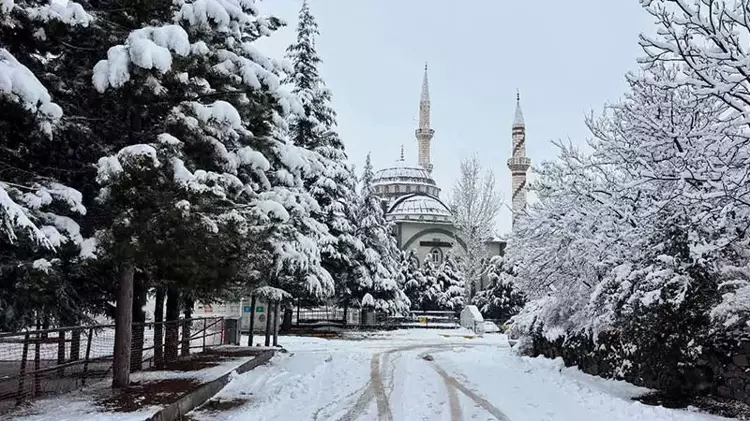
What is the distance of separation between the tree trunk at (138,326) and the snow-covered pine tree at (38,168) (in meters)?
1.96

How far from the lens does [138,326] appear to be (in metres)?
12.3

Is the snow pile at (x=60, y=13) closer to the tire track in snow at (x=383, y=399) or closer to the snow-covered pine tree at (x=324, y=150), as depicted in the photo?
the tire track in snow at (x=383, y=399)

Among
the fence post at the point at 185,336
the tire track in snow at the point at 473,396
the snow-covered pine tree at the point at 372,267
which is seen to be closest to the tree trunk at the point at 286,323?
the snow-covered pine tree at the point at 372,267

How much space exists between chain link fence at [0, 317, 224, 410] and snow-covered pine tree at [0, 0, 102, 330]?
0.54 meters

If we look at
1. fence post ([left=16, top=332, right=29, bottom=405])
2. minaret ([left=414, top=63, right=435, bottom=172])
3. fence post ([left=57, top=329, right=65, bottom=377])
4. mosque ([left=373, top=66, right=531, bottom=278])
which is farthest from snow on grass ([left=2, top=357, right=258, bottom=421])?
minaret ([left=414, top=63, right=435, bottom=172])

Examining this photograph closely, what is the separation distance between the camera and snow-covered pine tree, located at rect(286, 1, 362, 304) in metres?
25.0

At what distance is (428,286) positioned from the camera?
146ft

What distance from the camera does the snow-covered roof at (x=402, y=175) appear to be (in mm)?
66500

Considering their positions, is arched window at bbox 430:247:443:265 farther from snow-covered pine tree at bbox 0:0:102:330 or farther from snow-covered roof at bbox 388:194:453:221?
snow-covered pine tree at bbox 0:0:102:330

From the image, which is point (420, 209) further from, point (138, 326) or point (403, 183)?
point (138, 326)

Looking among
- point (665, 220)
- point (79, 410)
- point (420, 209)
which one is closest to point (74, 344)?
point (79, 410)

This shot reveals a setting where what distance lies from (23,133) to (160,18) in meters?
2.70

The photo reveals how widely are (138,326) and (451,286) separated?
34.4 metres

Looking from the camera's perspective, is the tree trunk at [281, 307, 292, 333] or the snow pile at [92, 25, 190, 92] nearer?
the snow pile at [92, 25, 190, 92]
